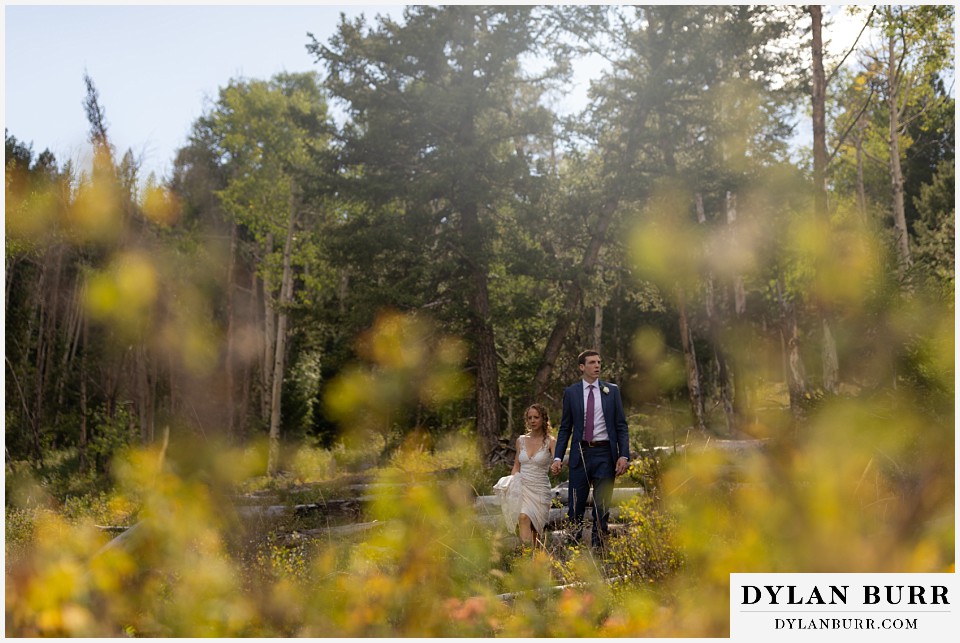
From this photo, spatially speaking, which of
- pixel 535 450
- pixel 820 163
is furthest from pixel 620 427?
pixel 820 163

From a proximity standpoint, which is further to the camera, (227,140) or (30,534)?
(227,140)

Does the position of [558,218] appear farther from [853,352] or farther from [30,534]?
[30,534]

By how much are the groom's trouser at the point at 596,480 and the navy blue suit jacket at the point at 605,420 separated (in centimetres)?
6

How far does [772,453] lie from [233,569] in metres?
4.85

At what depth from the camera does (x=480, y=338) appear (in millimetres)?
15352

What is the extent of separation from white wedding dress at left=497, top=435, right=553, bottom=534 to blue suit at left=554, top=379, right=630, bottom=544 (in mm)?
417

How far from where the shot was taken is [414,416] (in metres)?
21.3

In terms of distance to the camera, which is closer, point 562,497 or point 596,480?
point 596,480

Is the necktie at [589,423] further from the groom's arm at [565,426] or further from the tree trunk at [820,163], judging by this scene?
the tree trunk at [820,163]

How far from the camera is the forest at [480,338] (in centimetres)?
576

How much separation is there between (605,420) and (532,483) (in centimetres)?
102

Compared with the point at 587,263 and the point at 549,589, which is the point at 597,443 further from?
the point at 587,263

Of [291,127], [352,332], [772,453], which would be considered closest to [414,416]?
[352,332]

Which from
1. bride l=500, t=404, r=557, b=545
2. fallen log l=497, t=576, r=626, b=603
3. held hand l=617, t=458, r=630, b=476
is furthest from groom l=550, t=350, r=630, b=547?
fallen log l=497, t=576, r=626, b=603
